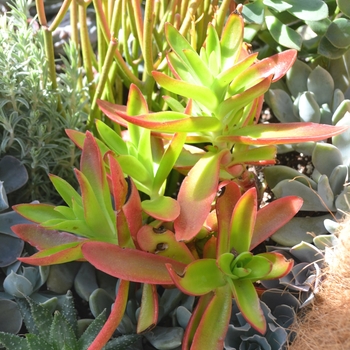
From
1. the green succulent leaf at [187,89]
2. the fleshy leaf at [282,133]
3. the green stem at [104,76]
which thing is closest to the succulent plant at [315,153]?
the fleshy leaf at [282,133]

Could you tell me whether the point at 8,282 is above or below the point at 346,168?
below

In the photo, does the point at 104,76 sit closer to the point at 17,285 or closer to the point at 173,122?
the point at 173,122

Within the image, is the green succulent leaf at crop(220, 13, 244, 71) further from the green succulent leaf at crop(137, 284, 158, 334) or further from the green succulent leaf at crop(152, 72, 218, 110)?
the green succulent leaf at crop(137, 284, 158, 334)

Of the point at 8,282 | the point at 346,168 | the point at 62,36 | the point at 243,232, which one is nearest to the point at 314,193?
the point at 346,168

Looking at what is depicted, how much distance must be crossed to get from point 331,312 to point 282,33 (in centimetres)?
52

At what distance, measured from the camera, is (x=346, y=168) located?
81 cm

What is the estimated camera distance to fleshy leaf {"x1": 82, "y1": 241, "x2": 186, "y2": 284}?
0.65 meters

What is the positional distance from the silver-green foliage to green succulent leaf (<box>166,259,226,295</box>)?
14.4 inches

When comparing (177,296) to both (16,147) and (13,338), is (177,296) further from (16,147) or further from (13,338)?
(16,147)

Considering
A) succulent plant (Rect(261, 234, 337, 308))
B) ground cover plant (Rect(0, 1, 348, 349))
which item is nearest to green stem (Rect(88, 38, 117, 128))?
ground cover plant (Rect(0, 1, 348, 349))

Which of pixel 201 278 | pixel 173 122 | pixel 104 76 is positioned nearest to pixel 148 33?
pixel 104 76

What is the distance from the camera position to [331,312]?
2.42ft

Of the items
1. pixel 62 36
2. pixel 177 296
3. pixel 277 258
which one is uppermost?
pixel 62 36

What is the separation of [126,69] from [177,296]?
0.44 metres
